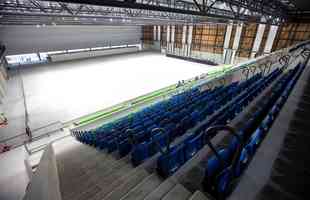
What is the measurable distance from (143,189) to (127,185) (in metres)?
0.37

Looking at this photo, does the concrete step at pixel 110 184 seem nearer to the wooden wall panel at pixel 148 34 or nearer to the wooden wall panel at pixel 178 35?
the wooden wall panel at pixel 178 35

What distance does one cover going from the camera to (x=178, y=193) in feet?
5.44

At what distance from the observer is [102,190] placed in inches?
97.6

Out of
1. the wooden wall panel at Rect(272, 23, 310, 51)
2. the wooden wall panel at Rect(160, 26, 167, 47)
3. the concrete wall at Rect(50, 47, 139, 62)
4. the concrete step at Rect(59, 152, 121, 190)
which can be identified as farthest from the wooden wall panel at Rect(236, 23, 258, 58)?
the concrete step at Rect(59, 152, 121, 190)

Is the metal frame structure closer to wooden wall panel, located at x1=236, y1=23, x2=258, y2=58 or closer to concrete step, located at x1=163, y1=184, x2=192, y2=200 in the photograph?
wooden wall panel, located at x1=236, y1=23, x2=258, y2=58

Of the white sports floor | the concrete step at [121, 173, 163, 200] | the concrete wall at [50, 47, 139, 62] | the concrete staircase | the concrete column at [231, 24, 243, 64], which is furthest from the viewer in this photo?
the concrete wall at [50, 47, 139, 62]

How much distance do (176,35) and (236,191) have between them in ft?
76.3

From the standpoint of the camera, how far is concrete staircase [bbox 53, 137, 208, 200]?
1722 mm

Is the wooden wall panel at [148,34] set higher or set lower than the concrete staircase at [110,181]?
higher

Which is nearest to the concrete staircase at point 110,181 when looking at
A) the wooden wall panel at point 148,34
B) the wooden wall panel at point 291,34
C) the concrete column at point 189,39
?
the wooden wall panel at point 291,34

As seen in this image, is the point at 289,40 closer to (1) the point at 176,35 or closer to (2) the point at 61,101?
(1) the point at 176,35

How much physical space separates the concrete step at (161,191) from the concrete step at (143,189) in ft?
0.79

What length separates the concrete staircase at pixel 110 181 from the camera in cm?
172

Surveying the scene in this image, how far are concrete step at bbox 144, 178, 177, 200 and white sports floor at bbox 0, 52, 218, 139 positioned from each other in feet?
24.7
